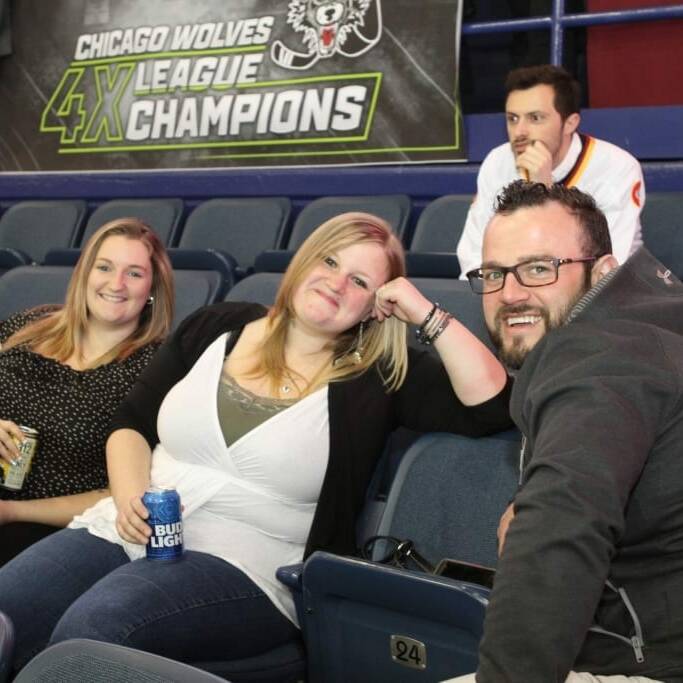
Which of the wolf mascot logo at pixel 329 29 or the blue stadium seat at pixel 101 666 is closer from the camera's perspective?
the blue stadium seat at pixel 101 666

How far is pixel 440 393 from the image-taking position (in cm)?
219

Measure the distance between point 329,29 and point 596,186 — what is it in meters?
1.84

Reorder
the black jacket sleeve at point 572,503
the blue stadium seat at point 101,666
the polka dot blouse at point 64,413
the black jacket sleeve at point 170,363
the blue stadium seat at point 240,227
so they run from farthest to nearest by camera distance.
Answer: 1. the blue stadium seat at point 240,227
2. the polka dot blouse at point 64,413
3. the black jacket sleeve at point 170,363
4. the black jacket sleeve at point 572,503
5. the blue stadium seat at point 101,666

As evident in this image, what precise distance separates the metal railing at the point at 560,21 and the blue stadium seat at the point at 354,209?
2.51 ft

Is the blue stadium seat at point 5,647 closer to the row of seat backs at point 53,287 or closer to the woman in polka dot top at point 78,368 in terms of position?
the woman in polka dot top at point 78,368

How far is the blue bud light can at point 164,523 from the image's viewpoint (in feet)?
6.70

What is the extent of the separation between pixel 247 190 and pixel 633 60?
5.79ft

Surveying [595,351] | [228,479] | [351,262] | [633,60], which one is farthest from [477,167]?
[595,351]

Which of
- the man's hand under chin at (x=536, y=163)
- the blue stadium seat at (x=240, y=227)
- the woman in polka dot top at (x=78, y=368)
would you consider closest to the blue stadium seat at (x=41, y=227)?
the blue stadium seat at (x=240, y=227)

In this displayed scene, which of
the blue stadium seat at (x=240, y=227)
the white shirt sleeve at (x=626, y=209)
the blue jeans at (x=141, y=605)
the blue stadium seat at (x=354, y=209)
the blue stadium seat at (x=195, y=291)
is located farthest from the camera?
the blue stadium seat at (x=240, y=227)

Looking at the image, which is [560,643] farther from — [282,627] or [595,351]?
[282,627]

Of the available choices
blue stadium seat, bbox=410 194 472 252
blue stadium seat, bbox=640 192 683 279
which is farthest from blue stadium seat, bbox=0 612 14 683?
blue stadium seat, bbox=410 194 472 252

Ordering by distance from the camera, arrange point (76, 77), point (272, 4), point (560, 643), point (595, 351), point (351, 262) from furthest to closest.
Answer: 1. point (76, 77)
2. point (272, 4)
3. point (351, 262)
4. point (595, 351)
5. point (560, 643)

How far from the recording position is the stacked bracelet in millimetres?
2156
